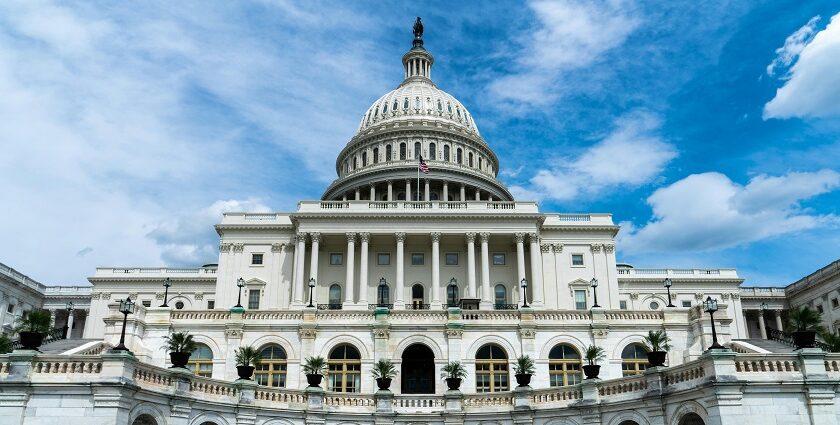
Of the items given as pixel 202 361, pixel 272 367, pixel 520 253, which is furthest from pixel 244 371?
pixel 520 253

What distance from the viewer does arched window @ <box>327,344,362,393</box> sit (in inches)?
1662

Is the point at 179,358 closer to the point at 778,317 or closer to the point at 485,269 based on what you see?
the point at 485,269

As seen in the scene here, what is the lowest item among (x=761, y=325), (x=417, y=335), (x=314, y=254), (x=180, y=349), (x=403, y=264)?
(x=180, y=349)

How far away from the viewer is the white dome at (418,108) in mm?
119188

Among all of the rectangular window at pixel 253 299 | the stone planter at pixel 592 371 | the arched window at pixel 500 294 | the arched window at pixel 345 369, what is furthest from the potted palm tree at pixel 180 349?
the arched window at pixel 500 294

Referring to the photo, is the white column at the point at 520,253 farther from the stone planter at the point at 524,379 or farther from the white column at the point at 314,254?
the stone planter at the point at 524,379

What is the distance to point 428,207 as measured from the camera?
266 ft

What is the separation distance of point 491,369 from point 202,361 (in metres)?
17.5

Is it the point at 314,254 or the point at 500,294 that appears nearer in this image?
the point at 314,254

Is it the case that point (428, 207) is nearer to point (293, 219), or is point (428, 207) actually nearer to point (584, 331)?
point (293, 219)

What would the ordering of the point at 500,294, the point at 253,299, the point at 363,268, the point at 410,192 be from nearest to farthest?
the point at 363,268 < the point at 253,299 < the point at 500,294 < the point at 410,192

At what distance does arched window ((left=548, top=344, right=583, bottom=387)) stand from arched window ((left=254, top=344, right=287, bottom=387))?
52.5 feet

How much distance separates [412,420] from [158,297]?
73.0 m

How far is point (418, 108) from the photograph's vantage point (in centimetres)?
12025
